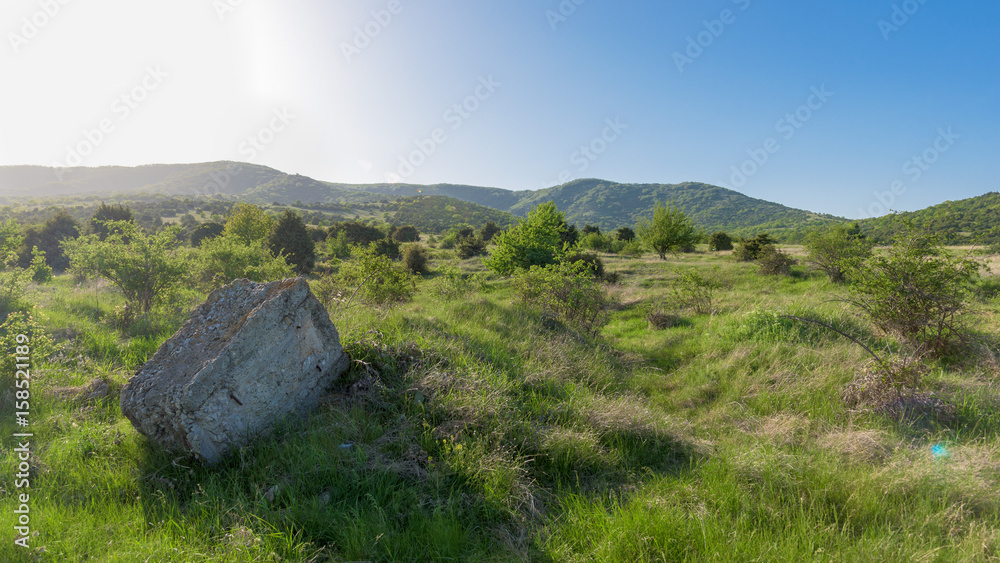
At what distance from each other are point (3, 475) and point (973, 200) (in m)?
134

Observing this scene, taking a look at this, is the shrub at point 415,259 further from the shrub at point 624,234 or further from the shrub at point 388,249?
the shrub at point 624,234

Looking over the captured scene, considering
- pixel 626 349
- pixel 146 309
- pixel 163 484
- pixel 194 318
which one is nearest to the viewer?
pixel 163 484

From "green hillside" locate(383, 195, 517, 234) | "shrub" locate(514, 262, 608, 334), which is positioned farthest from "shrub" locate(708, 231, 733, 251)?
"green hillside" locate(383, 195, 517, 234)

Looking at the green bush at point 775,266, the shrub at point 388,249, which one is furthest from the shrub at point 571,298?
the shrub at point 388,249

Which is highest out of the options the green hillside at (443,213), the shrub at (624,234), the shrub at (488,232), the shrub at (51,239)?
the green hillside at (443,213)

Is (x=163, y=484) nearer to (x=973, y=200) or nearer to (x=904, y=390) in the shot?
(x=904, y=390)

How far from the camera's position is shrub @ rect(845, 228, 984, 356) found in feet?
19.5

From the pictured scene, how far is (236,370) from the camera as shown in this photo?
136 inches

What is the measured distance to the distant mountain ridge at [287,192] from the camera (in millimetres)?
129875

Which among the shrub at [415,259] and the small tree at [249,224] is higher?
the small tree at [249,224]

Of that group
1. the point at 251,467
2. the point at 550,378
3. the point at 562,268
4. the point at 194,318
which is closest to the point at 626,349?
the point at 562,268

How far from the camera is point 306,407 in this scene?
3857 millimetres

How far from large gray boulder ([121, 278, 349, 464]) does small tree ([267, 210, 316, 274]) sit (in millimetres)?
25309

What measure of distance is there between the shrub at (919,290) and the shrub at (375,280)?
9762 millimetres
